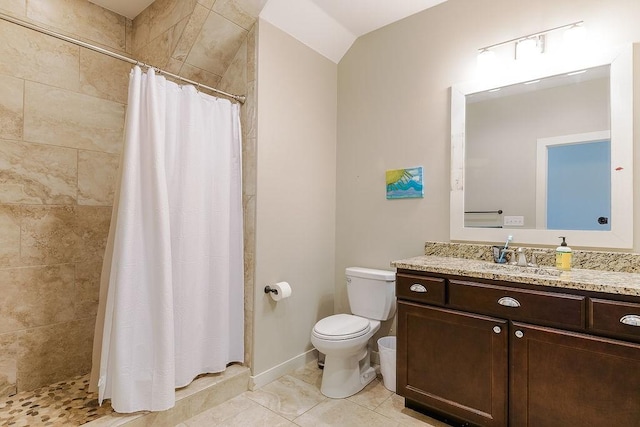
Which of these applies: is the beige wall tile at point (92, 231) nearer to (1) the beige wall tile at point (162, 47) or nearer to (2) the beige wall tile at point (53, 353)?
(2) the beige wall tile at point (53, 353)

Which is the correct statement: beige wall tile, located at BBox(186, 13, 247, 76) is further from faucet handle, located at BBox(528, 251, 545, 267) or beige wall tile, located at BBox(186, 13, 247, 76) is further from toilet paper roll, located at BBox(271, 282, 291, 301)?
faucet handle, located at BBox(528, 251, 545, 267)

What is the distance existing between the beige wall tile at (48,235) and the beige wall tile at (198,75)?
122 cm

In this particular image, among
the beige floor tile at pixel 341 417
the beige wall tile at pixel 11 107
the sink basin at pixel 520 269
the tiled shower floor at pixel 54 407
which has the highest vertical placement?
the beige wall tile at pixel 11 107

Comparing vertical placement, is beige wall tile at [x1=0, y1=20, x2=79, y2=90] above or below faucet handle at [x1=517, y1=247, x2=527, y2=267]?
above

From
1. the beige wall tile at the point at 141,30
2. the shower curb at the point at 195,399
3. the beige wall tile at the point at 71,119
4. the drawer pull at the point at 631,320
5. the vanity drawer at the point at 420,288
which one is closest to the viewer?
the drawer pull at the point at 631,320

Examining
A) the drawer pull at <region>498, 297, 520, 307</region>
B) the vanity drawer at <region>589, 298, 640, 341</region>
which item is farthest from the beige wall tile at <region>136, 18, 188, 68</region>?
the vanity drawer at <region>589, 298, 640, 341</region>

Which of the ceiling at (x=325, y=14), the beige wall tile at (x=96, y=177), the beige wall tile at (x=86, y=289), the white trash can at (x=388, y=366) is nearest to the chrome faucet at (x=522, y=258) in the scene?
the white trash can at (x=388, y=366)

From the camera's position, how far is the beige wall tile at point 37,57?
202 cm

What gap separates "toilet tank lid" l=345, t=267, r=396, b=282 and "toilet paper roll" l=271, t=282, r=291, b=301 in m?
0.50

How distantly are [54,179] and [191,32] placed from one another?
1317 mm

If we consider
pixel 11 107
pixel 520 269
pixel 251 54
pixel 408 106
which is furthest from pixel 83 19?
pixel 520 269

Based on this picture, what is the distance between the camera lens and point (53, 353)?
7.04ft

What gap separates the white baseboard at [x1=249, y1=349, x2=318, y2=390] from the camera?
2234 mm

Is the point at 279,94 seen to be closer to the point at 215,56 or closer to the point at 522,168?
the point at 215,56
